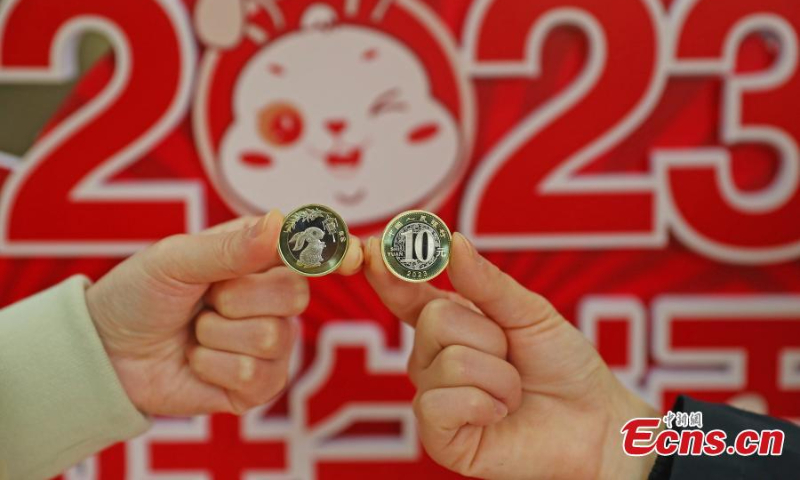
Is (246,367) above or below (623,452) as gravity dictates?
above

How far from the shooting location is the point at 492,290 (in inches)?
38.7

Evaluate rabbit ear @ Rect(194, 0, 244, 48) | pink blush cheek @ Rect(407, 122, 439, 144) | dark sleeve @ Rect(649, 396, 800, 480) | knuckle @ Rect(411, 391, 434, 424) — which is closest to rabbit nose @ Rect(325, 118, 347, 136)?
pink blush cheek @ Rect(407, 122, 439, 144)

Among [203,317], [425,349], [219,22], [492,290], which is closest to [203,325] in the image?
[203,317]

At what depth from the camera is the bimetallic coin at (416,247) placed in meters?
0.99

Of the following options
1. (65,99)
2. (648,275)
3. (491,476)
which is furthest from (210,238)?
(648,275)

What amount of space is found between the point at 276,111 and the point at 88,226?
568 mm

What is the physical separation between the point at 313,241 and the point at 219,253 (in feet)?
0.46

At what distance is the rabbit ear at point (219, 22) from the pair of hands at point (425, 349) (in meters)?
0.69

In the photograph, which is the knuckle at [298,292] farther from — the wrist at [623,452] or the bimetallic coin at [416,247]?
the wrist at [623,452]

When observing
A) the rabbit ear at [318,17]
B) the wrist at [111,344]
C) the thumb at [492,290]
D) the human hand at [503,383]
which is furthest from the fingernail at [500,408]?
the rabbit ear at [318,17]

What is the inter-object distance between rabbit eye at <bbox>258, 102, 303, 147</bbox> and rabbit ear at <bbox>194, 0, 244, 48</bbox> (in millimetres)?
190

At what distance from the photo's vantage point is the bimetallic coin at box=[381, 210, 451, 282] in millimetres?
990

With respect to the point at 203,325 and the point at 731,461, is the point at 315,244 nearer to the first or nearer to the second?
the point at 203,325

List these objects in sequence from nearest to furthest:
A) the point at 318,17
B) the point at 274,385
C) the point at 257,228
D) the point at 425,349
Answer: the point at 257,228, the point at 425,349, the point at 274,385, the point at 318,17
